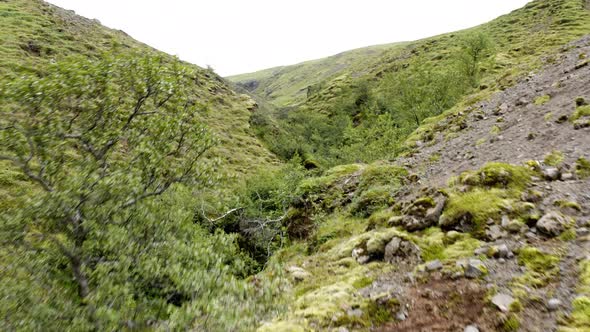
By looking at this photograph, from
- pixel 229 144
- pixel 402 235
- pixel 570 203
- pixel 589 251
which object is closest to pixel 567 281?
pixel 589 251

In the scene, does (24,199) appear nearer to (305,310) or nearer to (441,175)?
(305,310)

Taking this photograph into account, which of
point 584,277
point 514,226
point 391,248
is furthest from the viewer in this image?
point 391,248

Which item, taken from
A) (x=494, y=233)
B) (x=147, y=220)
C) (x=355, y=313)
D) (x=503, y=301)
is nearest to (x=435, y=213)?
(x=494, y=233)

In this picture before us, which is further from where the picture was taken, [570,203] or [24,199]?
[570,203]

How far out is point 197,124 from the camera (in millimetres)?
10719

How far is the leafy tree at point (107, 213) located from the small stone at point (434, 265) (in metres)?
5.40

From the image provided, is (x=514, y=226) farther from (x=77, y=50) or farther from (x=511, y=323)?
(x=77, y=50)

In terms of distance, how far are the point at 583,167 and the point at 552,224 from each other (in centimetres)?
390

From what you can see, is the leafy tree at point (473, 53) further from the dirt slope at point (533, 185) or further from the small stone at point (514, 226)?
the small stone at point (514, 226)

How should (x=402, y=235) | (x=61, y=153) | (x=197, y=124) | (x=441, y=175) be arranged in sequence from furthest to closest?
(x=441, y=175) < (x=402, y=235) < (x=197, y=124) < (x=61, y=153)

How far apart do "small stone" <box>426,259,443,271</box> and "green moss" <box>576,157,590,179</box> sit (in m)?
5.76

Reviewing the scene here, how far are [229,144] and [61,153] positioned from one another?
5861cm

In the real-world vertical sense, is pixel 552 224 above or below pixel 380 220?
above

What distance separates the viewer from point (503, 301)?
280 inches
